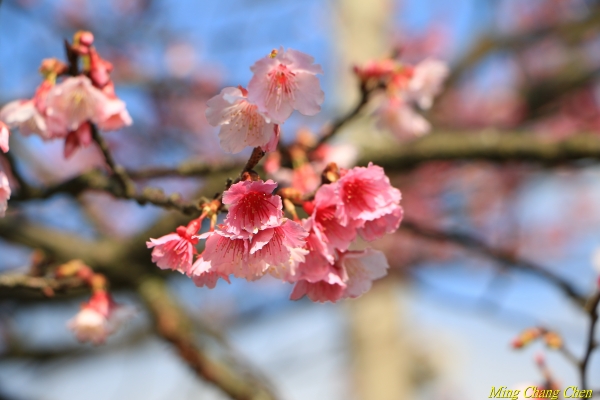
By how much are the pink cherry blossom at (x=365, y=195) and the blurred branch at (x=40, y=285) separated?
873mm

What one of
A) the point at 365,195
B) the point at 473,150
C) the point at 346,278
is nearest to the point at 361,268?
the point at 346,278

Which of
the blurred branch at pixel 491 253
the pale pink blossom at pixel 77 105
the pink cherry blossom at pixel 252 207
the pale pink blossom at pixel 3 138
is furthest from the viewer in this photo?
the blurred branch at pixel 491 253

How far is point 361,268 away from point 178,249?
368 millimetres

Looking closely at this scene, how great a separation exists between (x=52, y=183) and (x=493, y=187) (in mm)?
5630

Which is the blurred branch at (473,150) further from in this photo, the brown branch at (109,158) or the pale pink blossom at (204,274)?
the pale pink blossom at (204,274)

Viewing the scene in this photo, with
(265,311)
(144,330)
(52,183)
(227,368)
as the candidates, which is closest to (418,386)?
(265,311)

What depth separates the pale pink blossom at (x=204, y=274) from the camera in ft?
2.72

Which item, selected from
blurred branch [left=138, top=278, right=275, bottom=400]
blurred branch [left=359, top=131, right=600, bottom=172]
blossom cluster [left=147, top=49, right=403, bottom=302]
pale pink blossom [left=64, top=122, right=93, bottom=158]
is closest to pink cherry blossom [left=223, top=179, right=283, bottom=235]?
blossom cluster [left=147, top=49, right=403, bottom=302]

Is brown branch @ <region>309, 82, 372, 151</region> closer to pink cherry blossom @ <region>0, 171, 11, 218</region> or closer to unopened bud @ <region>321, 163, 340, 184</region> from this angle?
unopened bud @ <region>321, 163, 340, 184</region>

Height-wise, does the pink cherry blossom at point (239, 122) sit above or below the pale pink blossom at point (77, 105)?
below

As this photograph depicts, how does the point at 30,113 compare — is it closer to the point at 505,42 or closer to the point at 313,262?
the point at 313,262

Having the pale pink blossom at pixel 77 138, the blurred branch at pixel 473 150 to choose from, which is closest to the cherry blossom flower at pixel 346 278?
the pale pink blossom at pixel 77 138

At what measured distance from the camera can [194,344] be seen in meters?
1.84

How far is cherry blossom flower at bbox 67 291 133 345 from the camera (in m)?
1.38
